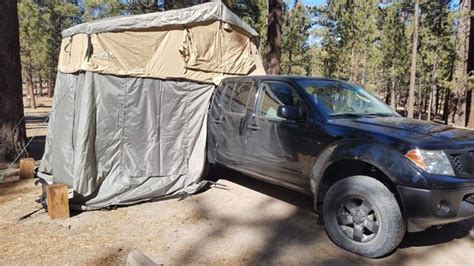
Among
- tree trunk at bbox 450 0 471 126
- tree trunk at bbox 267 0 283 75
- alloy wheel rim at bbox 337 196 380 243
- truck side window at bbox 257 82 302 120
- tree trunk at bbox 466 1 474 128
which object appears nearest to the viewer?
alloy wheel rim at bbox 337 196 380 243

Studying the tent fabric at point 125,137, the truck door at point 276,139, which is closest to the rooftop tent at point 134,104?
the tent fabric at point 125,137

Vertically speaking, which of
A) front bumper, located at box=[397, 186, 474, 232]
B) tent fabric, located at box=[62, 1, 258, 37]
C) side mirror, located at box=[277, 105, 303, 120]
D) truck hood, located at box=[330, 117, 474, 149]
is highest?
tent fabric, located at box=[62, 1, 258, 37]

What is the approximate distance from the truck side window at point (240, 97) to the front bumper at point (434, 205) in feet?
8.88

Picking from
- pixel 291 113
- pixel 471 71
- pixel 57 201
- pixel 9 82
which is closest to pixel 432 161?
pixel 291 113

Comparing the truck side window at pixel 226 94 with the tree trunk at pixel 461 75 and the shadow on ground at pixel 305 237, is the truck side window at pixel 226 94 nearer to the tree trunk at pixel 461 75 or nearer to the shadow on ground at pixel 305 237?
the shadow on ground at pixel 305 237

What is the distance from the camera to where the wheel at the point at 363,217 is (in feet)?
11.9

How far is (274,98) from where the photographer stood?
5227 mm

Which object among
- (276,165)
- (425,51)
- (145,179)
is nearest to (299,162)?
(276,165)

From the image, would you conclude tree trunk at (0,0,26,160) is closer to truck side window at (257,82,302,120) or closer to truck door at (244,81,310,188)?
truck door at (244,81,310,188)

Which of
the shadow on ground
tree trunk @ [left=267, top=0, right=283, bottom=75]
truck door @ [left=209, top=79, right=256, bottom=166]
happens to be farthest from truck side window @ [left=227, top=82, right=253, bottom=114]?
tree trunk @ [left=267, top=0, right=283, bottom=75]

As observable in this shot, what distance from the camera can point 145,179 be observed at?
557cm

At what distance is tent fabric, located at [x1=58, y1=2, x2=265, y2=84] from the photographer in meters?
5.20

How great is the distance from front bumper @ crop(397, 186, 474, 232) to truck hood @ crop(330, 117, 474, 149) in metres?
0.44

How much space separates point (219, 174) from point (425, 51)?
79.7 feet
